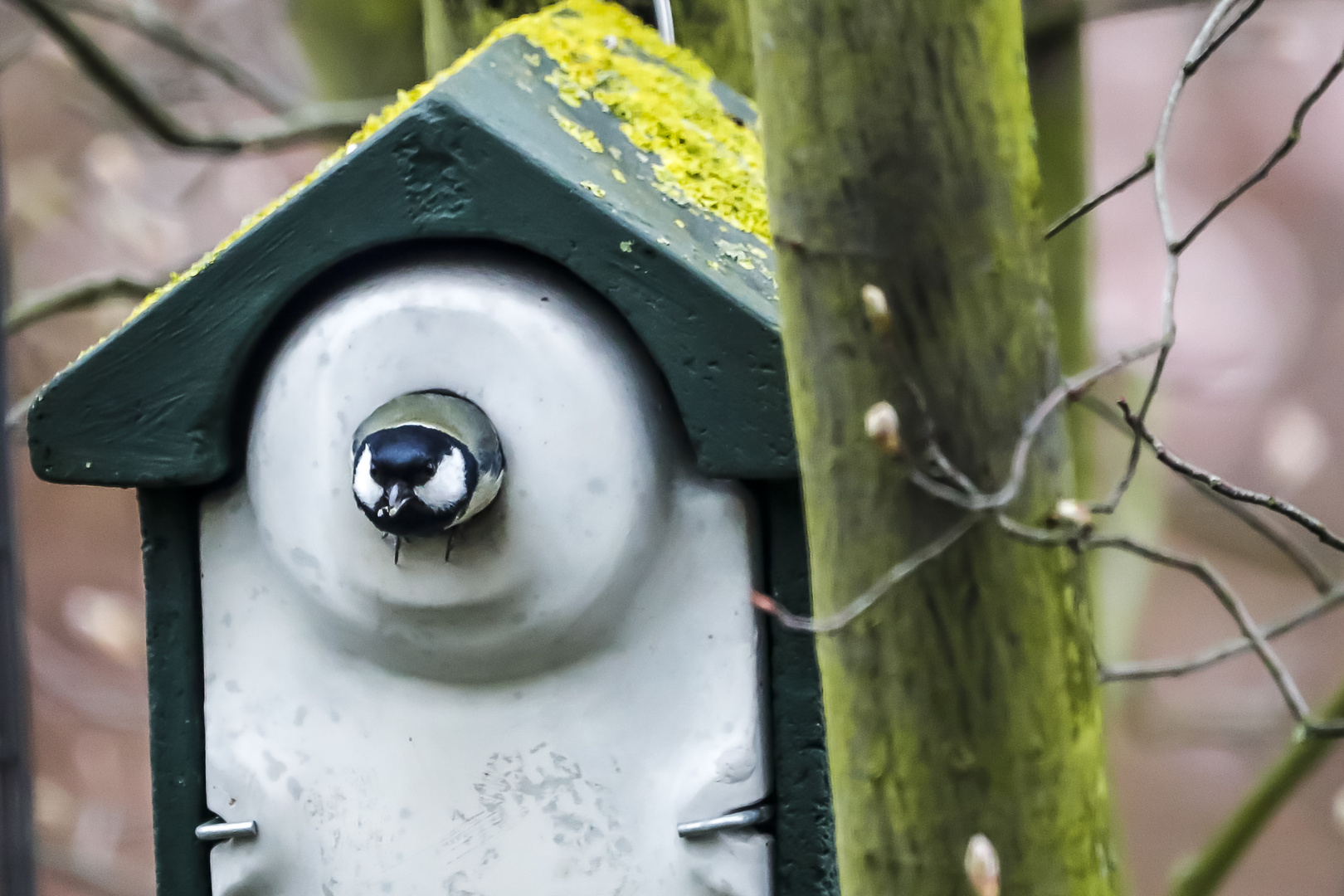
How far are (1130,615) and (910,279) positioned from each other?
2.26 meters

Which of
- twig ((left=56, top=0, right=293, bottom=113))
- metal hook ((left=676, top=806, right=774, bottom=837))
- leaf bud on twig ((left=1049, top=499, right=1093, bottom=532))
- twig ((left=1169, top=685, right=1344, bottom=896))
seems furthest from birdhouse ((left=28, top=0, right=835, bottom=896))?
twig ((left=56, top=0, right=293, bottom=113))

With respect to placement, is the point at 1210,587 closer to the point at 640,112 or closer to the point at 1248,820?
the point at 640,112

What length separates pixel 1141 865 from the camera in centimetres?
351

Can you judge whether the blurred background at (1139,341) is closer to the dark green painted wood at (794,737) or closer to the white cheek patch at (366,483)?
the dark green painted wood at (794,737)

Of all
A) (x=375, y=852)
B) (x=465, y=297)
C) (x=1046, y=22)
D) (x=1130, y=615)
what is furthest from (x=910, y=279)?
(x=1130, y=615)

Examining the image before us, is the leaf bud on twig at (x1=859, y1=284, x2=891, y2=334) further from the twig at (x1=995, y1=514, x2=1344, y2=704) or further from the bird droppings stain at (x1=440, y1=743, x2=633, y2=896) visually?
the bird droppings stain at (x1=440, y1=743, x2=633, y2=896)

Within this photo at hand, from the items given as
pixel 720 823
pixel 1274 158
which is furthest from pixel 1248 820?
pixel 1274 158

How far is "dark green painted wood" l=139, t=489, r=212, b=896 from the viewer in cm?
110

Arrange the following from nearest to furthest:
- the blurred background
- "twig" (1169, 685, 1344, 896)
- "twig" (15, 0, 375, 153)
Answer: "twig" (1169, 685, 1344, 896) → "twig" (15, 0, 375, 153) → the blurred background

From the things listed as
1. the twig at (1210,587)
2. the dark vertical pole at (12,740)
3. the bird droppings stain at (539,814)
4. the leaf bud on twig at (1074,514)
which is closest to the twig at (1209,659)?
the twig at (1210,587)

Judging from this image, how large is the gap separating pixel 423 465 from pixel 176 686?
0.36 m

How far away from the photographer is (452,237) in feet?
3.24

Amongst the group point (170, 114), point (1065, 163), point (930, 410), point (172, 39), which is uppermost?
point (172, 39)

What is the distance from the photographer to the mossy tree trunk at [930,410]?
2.14 ft
